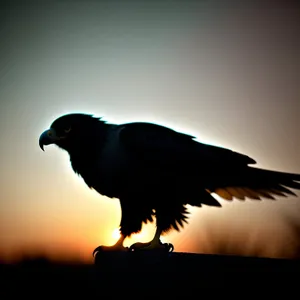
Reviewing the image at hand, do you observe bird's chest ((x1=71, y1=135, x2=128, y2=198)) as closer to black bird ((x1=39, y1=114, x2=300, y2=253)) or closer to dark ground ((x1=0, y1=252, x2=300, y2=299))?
black bird ((x1=39, y1=114, x2=300, y2=253))

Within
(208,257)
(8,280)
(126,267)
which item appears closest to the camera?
(208,257)

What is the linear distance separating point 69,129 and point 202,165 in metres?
1.34

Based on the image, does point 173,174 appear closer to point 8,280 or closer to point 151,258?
point 151,258

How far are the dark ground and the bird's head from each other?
161 centimetres

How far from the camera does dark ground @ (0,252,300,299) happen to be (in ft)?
5.71

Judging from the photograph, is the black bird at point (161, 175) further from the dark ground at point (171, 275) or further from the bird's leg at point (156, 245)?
the dark ground at point (171, 275)

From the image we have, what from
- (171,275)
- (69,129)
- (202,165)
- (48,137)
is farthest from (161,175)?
(171,275)

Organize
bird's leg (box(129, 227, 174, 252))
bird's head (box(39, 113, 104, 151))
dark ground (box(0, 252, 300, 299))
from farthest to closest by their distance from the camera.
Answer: bird's head (box(39, 113, 104, 151)) → bird's leg (box(129, 227, 174, 252)) → dark ground (box(0, 252, 300, 299))

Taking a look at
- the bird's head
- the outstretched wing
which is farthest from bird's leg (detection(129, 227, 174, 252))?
the bird's head

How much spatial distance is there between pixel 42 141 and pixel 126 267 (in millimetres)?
2010

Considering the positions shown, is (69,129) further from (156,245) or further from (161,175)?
(156,245)

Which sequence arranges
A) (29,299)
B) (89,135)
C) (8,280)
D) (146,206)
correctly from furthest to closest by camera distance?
(89,135), (146,206), (8,280), (29,299)

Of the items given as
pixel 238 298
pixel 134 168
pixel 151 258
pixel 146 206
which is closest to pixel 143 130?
pixel 134 168

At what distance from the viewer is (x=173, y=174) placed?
336cm
